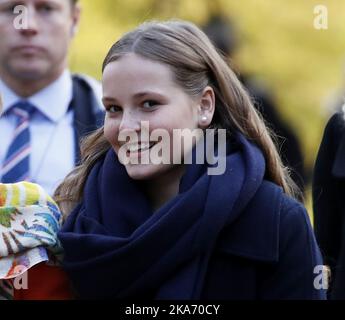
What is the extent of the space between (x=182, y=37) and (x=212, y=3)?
16.9ft

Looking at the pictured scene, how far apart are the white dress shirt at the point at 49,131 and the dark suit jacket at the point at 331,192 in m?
0.96

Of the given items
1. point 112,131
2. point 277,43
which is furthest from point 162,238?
point 277,43

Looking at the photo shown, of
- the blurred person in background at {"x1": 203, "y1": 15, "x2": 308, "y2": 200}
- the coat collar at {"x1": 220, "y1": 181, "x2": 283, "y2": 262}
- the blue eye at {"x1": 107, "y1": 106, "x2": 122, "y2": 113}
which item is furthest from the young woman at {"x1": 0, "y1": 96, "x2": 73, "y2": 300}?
the blurred person in background at {"x1": 203, "y1": 15, "x2": 308, "y2": 200}

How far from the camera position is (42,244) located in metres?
2.55

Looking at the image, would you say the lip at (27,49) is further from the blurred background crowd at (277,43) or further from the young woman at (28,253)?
the blurred background crowd at (277,43)

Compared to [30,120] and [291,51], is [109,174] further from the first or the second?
[291,51]

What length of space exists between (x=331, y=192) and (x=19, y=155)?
1.23m

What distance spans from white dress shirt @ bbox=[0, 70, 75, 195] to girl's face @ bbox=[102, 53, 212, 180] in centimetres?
123

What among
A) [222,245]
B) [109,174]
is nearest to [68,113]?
[109,174]

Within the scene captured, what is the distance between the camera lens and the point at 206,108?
263 centimetres

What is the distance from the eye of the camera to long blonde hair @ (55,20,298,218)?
257cm

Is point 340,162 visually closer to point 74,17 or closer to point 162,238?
point 162,238

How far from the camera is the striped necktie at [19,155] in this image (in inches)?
149

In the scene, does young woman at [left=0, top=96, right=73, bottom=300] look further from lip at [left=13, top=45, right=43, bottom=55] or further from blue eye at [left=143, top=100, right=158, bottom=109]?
lip at [left=13, top=45, right=43, bottom=55]
